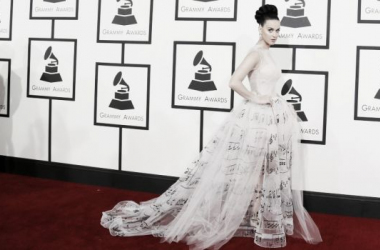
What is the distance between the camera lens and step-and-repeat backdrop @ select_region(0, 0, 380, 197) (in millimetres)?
3793

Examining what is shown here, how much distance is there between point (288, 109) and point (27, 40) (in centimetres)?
287

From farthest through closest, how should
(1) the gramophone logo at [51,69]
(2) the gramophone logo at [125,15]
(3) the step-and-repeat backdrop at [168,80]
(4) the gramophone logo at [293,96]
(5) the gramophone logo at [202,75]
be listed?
1. (1) the gramophone logo at [51,69]
2. (2) the gramophone logo at [125,15]
3. (5) the gramophone logo at [202,75]
4. (4) the gramophone logo at [293,96]
5. (3) the step-and-repeat backdrop at [168,80]

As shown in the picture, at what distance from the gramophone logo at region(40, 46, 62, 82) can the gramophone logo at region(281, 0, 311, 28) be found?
7.44 feet

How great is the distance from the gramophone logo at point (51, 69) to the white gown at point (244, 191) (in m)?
1.93

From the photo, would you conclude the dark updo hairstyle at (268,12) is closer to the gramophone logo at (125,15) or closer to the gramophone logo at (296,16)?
the gramophone logo at (296,16)

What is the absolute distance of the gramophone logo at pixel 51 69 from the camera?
474cm

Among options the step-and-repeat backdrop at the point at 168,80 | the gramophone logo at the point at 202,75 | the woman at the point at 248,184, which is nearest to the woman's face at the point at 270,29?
the woman at the point at 248,184

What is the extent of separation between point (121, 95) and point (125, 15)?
2.44ft

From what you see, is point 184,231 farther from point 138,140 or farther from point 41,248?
point 138,140

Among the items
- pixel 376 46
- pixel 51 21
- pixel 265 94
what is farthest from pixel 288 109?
pixel 51 21

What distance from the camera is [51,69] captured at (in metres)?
4.76

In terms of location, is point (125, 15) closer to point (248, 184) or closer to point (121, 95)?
point (121, 95)
